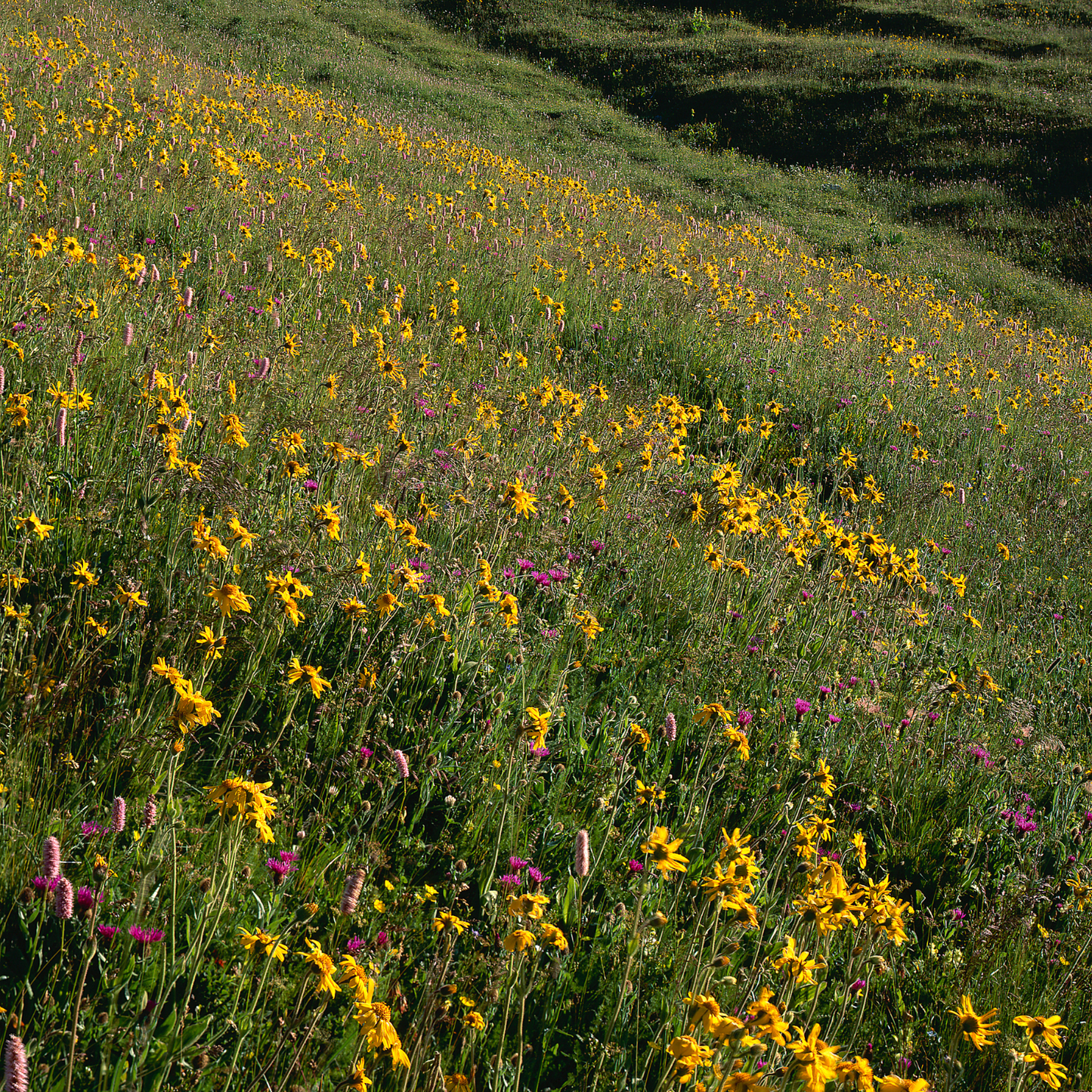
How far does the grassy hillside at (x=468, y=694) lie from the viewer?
1784 millimetres

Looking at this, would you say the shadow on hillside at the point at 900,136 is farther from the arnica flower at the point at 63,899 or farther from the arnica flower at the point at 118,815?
the arnica flower at the point at 63,899

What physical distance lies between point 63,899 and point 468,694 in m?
1.70

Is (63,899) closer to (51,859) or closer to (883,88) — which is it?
(51,859)

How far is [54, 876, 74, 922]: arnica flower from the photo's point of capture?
140 centimetres

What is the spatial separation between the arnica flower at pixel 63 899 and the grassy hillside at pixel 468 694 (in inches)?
1.2

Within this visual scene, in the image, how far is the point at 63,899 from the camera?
55.5 inches

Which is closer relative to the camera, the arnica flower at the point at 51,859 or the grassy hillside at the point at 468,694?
the arnica flower at the point at 51,859

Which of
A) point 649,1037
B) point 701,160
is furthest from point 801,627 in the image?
point 701,160

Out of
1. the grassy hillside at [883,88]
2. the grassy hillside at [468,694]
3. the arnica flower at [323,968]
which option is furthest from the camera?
the grassy hillside at [883,88]

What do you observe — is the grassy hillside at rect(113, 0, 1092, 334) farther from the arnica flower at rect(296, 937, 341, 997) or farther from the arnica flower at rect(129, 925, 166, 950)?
the arnica flower at rect(296, 937, 341, 997)

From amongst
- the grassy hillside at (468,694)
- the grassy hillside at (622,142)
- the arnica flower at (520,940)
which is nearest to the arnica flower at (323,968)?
the grassy hillside at (468,694)

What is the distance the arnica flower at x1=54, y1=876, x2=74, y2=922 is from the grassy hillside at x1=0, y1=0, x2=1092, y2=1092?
1.2 inches

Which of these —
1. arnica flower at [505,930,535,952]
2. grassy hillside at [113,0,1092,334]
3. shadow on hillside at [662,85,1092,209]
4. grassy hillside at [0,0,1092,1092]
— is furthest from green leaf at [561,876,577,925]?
shadow on hillside at [662,85,1092,209]

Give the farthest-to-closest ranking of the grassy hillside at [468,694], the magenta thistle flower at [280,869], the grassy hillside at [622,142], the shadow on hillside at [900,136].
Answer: the shadow on hillside at [900,136], the grassy hillside at [622,142], the magenta thistle flower at [280,869], the grassy hillside at [468,694]
